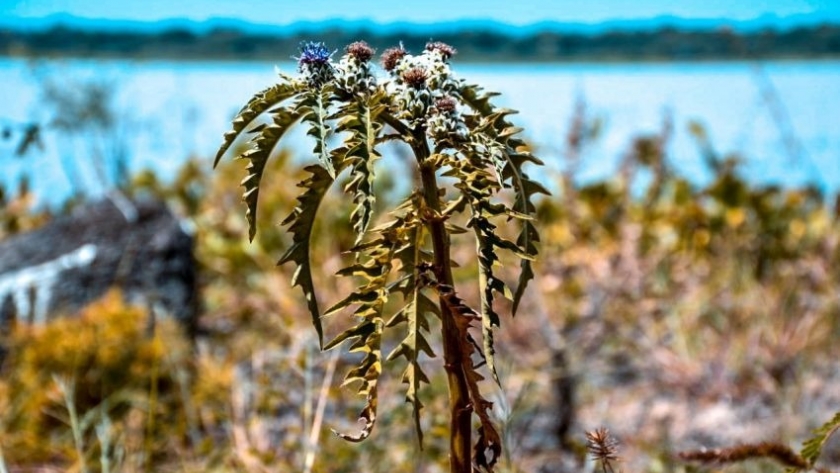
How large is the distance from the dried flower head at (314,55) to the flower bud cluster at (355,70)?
0.02m

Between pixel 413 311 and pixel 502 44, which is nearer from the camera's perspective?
pixel 413 311

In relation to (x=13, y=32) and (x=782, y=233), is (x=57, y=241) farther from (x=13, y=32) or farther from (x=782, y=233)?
(x=13, y=32)

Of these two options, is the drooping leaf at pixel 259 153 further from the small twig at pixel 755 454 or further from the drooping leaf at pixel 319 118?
the small twig at pixel 755 454

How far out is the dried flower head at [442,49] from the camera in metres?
0.90

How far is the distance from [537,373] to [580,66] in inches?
39.1

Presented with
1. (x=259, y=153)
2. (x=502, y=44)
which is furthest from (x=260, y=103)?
(x=502, y=44)

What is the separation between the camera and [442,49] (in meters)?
0.90

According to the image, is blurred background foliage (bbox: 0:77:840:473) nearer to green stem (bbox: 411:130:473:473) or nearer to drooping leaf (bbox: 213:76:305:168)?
green stem (bbox: 411:130:473:473)

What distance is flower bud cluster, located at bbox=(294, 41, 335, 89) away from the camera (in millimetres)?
880

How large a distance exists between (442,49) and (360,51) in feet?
0.25

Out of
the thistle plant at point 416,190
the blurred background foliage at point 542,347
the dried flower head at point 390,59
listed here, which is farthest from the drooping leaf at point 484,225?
the blurred background foliage at point 542,347

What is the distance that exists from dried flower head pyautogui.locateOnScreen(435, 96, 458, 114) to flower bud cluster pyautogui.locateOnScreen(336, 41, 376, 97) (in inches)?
2.6

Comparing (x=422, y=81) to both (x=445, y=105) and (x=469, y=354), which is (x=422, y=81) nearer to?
(x=445, y=105)

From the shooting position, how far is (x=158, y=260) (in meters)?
3.52
